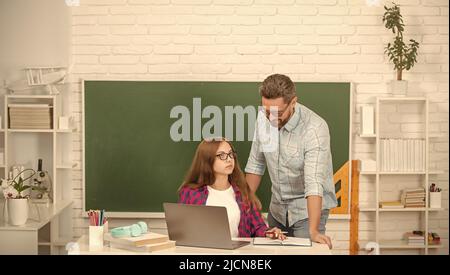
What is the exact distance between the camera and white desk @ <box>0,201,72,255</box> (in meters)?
3.47

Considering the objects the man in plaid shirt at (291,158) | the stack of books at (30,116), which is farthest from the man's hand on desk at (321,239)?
the stack of books at (30,116)

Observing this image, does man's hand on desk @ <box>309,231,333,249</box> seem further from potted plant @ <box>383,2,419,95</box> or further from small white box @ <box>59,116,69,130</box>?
small white box @ <box>59,116,69,130</box>

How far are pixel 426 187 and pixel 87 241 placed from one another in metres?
1.68

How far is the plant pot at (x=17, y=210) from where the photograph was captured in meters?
3.50

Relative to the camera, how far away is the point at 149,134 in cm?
394

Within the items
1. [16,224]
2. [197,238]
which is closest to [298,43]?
[197,238]

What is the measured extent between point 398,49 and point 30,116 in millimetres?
1784

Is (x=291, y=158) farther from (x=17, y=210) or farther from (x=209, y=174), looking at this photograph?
(x=17, y=210)

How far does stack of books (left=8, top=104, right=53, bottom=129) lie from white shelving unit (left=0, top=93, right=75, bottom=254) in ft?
0.08

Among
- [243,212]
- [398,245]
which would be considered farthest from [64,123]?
[398,245]

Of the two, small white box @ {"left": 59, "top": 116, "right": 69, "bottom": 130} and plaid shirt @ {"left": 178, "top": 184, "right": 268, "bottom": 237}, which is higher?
small white box @ {"left": 59, "top": 116, "right": 69, "bottom": 130}

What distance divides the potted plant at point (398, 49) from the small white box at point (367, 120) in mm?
157

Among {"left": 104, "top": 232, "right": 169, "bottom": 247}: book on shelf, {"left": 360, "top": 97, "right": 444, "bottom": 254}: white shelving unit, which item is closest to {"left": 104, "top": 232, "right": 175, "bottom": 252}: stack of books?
{"left": 104, "top": 232, "right": 169, "bottom": 247}: book on shelf

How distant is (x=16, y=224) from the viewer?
351 cm
